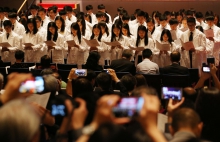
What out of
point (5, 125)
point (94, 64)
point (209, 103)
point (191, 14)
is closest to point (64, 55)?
point (94, 64)

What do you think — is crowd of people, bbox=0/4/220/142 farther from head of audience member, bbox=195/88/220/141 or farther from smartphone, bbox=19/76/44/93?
smartphone, bbox=19/76/44/93

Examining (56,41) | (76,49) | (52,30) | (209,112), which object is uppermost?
(52,30)

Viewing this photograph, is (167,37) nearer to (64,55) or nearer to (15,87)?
(64,55)

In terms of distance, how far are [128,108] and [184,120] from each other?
2.11 feet

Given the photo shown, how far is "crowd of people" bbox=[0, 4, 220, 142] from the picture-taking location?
221 centimetres

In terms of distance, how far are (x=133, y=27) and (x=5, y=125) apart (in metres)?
9.47

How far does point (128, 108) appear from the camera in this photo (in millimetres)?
2443

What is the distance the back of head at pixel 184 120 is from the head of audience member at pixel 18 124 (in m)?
1.16

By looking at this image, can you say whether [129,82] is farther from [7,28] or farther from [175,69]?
[7,28]

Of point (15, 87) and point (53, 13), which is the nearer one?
point (15, 87)

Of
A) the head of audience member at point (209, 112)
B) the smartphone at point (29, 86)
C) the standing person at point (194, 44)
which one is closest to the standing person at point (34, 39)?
the standing person at point (194, 44)

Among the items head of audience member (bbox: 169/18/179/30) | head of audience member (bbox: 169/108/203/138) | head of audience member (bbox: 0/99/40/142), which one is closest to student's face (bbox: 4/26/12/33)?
head of audience member (bbox: 169/18/179/30)

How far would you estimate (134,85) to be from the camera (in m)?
5.31

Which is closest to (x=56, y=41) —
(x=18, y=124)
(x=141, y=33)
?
(x=141, y=33)
